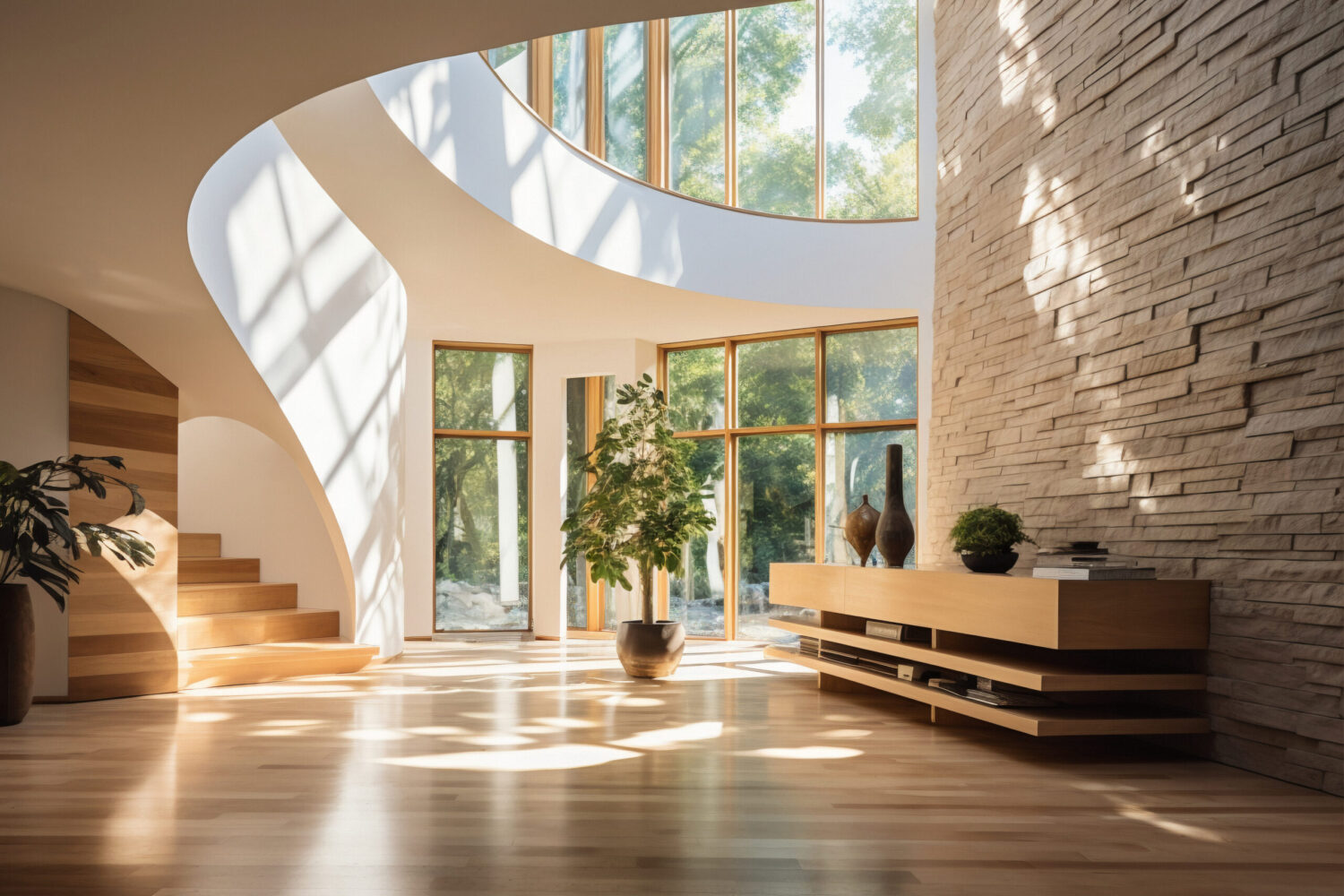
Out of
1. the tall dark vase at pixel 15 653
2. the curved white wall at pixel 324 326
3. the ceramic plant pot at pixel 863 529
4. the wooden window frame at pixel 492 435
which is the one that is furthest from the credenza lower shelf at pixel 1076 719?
the wooden window frame at pixel 492 435

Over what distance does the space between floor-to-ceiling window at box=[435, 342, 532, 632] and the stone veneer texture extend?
4.89 m

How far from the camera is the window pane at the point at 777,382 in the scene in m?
8.52

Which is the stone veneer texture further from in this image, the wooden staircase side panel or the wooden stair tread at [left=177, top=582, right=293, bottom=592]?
the wooden stair tread at [left=177, top=582, right=293, bottom=592]

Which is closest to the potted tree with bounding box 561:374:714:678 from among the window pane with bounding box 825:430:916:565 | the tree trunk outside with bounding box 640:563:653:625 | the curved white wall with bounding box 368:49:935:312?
the tree trunk outside with bounding box 640:563:653:625

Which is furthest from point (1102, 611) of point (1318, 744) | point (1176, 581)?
point (1318, 744)

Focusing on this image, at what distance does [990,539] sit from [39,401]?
5.11 m

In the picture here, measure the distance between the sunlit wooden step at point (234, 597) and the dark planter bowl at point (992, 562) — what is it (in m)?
4.89

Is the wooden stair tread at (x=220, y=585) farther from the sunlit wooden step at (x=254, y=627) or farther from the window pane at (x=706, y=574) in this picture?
the window pane at (x=706, y=574)

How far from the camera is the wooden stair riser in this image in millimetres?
6648

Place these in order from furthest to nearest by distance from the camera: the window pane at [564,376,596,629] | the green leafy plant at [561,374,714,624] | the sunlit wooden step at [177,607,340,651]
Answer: the window pane at [564,376,596,629], the green leafy plant at [561,374,714,624], the sunlit wooden step at [177,607,340,651]

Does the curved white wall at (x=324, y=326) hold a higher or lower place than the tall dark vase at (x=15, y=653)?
higher

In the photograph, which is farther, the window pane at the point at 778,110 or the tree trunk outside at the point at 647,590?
the window pane at the point at 778,110

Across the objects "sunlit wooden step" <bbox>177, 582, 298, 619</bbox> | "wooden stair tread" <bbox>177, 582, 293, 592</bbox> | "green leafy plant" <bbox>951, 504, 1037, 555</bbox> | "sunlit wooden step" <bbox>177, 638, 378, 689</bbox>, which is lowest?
"sunlit wooden step" <bbox>177, 638, 378, 689</bbox>

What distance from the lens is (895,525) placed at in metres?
5.21
